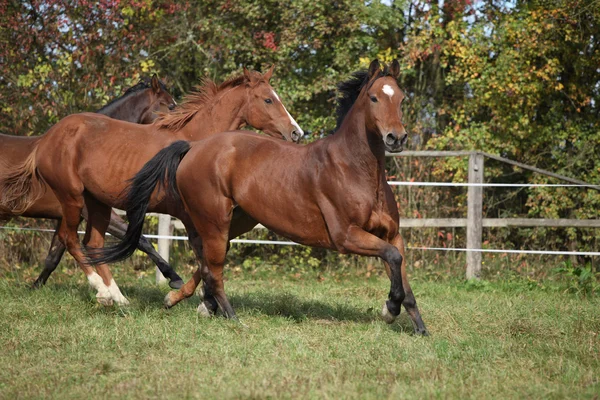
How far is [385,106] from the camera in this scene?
530 centimetres

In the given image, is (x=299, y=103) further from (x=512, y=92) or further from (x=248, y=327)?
(x=248, y=327)

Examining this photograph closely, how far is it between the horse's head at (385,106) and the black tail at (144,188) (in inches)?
67.8

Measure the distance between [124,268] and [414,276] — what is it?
4075 mm

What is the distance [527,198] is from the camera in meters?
11.7

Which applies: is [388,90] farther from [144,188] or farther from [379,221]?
[144,188]

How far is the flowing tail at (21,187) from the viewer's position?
290 inches

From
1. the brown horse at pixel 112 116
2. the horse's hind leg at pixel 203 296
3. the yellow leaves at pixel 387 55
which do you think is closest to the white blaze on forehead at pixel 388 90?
the horse's hind leg at pixel 203 296

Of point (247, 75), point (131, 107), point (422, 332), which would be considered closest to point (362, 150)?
point (422, 332)

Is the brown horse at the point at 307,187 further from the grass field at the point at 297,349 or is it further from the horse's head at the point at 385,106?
the grass field at the point at 297,349

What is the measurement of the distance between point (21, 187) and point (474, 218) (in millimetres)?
5296

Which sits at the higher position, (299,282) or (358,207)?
(358,207)

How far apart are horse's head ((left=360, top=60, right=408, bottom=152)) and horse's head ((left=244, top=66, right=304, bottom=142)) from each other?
1.78 m

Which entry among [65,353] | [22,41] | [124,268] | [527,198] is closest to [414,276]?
[527,198]

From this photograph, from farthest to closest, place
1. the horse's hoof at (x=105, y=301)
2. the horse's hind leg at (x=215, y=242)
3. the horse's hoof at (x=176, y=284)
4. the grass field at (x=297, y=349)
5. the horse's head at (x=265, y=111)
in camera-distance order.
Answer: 1. the horse's head at (x=265, y=111)
2. the horse's hoof at (x=176, y=284)
3. the horse's hoof at (x=105, y=301)
4. the horse's hind leg at (x=215, y=242)
5. the grass field at (x=297, y=349)
